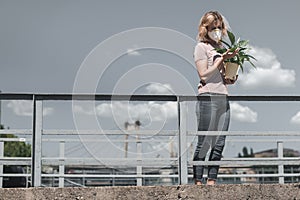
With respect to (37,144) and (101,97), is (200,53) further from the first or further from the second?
(37,144)

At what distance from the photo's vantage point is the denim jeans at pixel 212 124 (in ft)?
18.5

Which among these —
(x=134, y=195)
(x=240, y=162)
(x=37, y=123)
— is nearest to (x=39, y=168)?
(x=37, y=123)

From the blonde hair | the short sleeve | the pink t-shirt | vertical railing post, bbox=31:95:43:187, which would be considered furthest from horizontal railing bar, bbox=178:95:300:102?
vertical railing post, bbox=31:95:43:187

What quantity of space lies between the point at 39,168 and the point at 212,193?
5.39 feet

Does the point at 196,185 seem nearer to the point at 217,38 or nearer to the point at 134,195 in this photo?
the point at 134,195

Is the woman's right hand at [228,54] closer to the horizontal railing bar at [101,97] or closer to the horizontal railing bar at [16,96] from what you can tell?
the horizontal railing bar at [101,97]

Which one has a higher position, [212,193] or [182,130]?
[182,130]

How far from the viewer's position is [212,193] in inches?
218

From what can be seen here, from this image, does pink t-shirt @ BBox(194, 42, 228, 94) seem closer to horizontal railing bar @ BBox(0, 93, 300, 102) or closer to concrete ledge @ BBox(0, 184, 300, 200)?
horizontal railing bar @ BBox(0, 93, 300, 102)

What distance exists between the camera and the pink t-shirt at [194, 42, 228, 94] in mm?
5645

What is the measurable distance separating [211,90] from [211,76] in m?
0.14

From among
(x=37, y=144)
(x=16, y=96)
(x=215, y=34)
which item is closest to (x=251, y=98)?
(x=215, y=34)

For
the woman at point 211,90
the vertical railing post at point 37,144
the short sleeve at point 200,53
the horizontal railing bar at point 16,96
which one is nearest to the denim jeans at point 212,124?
the woman at point 211,90

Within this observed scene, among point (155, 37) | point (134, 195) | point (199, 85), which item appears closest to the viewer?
point (134, 195)
